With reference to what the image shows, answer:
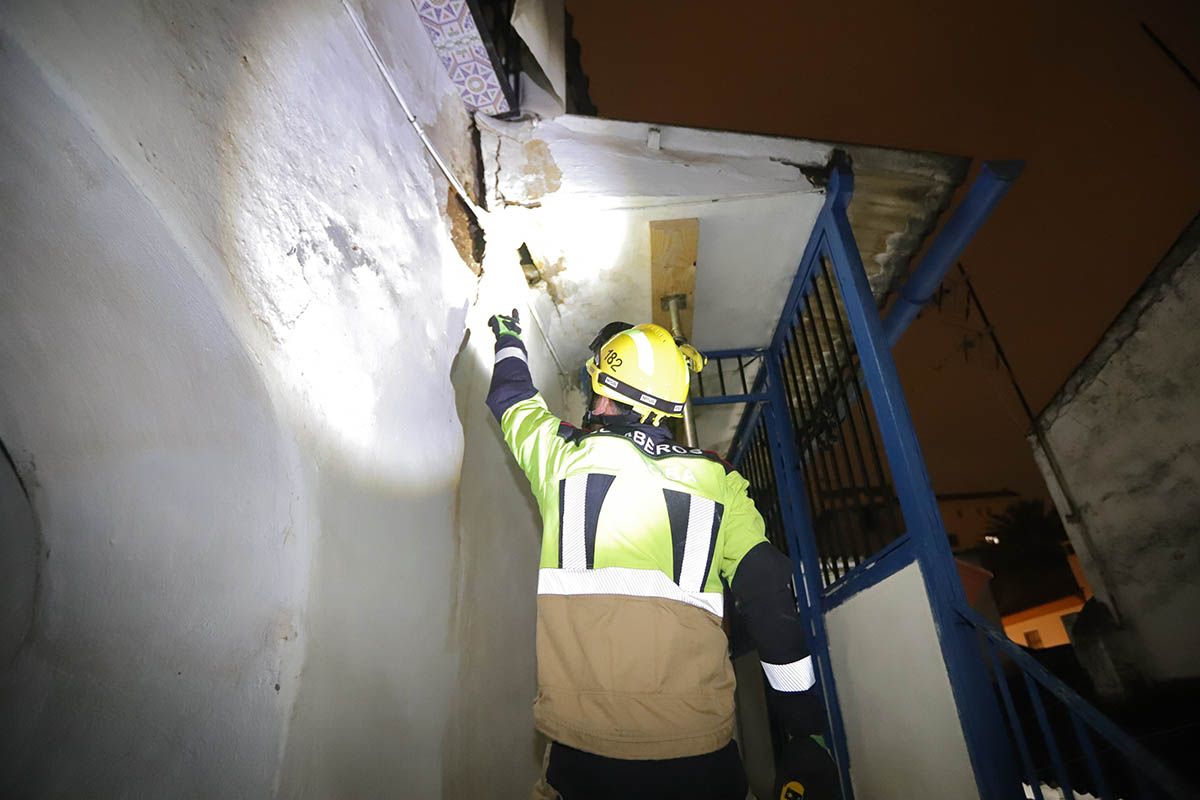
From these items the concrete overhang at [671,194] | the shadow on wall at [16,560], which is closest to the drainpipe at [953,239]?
the concrete overhang at [671,194]

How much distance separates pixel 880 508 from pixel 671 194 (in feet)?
7.37

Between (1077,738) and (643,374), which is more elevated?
(643,374)

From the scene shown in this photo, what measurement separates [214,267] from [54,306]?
0.90 feet

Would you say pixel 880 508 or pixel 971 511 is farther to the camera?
pixel 971 511

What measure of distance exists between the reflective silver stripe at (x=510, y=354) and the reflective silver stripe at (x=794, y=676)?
1494 millimetres

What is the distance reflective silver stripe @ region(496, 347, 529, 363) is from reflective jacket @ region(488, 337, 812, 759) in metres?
0.32

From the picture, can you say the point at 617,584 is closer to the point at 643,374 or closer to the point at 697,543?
the point at 697,543

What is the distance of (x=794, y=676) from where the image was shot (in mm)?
1829

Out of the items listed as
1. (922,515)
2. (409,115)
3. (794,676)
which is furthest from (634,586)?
(409,115)

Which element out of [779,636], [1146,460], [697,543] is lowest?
[779,636]

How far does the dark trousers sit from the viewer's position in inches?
60.7

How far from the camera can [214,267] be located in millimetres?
1118

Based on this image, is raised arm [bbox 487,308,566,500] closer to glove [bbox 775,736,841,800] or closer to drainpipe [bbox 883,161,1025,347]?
glove [bbox 775,736,841,800]

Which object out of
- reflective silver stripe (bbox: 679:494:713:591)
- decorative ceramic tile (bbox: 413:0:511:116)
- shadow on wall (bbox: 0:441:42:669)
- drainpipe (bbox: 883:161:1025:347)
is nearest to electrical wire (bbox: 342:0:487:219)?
decorative ceramic tile (bbox: 413:0:511:116)
